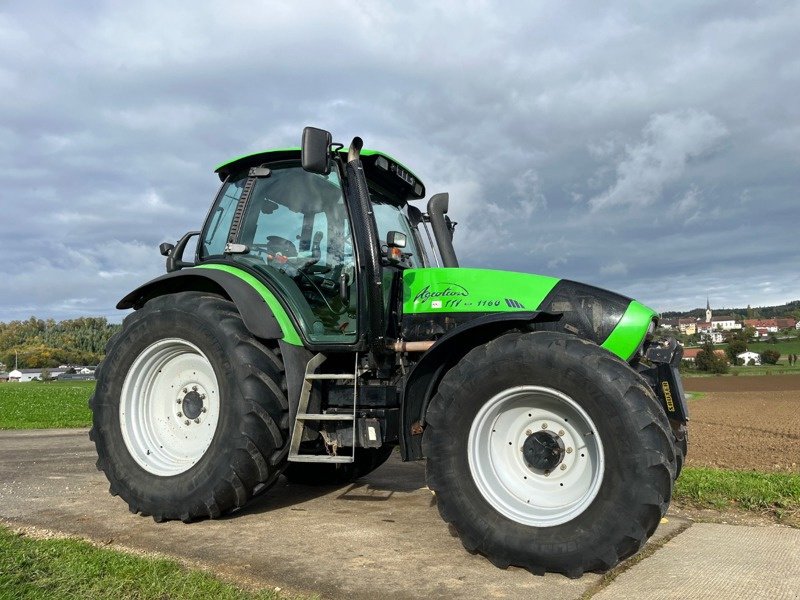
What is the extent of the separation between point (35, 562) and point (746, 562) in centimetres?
365

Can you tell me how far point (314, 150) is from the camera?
3.95 meters

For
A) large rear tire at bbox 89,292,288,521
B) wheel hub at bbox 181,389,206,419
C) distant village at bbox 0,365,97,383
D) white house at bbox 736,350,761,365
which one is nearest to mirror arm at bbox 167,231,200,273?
large rear tire at bbox 89,292,288,521

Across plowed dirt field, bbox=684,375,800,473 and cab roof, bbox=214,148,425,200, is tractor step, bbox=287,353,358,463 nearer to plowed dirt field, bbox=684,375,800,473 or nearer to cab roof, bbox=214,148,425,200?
cab roof, bbox=214,148,425,200

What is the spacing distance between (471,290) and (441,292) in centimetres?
22

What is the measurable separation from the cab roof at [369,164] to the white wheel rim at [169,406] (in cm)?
143

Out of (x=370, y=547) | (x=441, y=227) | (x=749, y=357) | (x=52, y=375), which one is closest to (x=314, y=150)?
(x=441, y=227)

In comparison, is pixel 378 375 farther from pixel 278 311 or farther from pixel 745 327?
pixel 745 327

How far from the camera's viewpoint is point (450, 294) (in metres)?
4.36

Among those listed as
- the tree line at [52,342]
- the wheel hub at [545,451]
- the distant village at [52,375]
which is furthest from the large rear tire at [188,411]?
the tree line at [52,342]

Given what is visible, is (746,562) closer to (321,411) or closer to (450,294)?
(450,294)

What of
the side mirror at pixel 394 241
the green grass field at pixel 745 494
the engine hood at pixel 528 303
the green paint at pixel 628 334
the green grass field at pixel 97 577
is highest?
the side mirror at pixel 394 241

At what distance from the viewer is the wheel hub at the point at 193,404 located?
463 centimetres

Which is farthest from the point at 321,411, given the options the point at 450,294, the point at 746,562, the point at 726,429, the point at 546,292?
the point at 726,429

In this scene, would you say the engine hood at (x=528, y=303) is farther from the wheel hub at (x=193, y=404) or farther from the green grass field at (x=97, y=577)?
the green grass field at (x=97, y=577)
